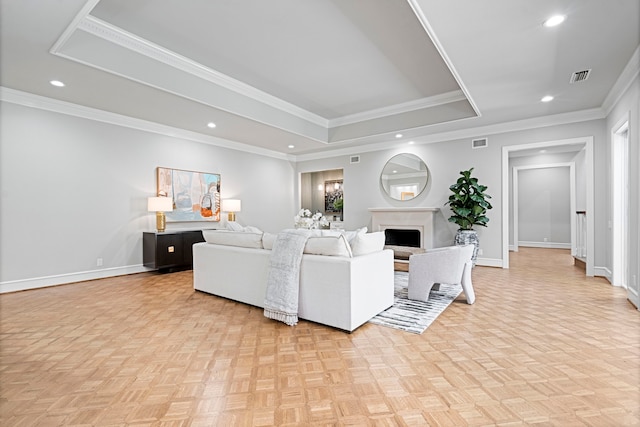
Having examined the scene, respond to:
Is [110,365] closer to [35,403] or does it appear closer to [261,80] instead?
[35,403]

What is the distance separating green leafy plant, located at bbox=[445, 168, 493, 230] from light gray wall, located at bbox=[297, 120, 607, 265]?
0.35 m

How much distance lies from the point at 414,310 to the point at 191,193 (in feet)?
15.8

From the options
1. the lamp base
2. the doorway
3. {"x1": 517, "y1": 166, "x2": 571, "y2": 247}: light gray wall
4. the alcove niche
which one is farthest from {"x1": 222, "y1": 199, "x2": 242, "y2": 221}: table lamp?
{"x1": 517, "y1": 166, "x2": 571, "y2": 247}: light gray wall

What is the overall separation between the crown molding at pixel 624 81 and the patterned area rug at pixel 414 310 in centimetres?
315

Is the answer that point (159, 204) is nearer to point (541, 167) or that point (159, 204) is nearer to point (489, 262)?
point (489, 262)

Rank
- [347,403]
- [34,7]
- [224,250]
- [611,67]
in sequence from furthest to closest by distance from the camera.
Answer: [224,250] → [611,67] → [34,7] → [347,403]

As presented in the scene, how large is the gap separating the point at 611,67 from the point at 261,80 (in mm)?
4446

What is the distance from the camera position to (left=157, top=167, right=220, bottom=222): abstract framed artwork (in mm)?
5781

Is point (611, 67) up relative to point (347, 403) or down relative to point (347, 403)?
up

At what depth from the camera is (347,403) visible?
1727 mm

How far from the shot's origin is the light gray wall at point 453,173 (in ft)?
16.4

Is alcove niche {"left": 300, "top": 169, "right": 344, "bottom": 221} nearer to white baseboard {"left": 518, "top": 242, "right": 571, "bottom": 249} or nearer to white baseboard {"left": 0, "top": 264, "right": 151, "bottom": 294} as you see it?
white baseboard {"left": 0, "top": 264, "right": 151, "bottom": 294}

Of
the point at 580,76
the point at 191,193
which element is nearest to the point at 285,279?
the point at 191,193

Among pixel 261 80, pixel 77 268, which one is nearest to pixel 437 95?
pixel 261 80
